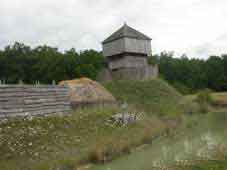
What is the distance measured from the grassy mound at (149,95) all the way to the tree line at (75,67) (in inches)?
303

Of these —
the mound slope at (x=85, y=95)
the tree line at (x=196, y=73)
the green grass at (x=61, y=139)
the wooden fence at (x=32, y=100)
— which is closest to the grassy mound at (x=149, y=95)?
the mound slope at (x=85, y=95)

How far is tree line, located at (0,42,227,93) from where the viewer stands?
125 ft

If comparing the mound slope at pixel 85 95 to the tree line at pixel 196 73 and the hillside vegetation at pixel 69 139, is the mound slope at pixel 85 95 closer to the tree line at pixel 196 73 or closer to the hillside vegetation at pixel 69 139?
the hillside vegetation at pixel 69 139

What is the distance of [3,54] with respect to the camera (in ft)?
151

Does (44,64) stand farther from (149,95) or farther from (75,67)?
(149,95)

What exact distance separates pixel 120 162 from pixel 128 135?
328cm

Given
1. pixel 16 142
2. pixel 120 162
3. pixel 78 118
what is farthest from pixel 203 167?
pixel 78 118

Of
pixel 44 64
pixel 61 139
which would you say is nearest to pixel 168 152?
pixel 61 139

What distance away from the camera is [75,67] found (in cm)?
3797

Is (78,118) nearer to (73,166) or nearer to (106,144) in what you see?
(106,144)

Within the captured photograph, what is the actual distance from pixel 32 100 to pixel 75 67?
82.0 ft

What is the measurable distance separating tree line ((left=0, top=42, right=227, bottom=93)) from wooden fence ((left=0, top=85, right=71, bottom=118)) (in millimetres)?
18328

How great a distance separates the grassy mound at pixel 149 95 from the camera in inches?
921

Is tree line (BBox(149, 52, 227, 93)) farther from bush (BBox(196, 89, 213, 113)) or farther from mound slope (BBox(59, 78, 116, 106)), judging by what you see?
mound slope (BBox(59, 78, 116, 106))
